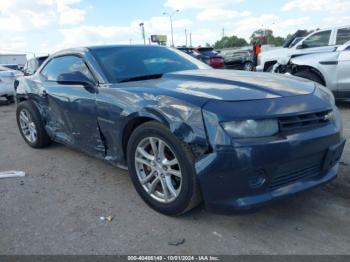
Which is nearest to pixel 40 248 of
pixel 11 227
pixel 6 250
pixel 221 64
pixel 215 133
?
pixel 6 250

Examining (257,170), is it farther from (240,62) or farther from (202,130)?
(240,62)

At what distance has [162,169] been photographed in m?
3.00

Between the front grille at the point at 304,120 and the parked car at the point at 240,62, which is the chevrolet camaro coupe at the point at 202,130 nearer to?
the front grille at the point at 304,120

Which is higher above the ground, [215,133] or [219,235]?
[215,133]

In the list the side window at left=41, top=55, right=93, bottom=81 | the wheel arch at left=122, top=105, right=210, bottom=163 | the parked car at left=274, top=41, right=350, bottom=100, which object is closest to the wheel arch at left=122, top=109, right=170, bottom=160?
the wheel arch at left=122, top=105, right=210, bottom=163

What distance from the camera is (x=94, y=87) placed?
11.7 ft

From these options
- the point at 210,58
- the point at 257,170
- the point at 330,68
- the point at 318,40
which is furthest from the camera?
the point at 210,58

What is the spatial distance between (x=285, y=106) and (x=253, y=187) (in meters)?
0.64

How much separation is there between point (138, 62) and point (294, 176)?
204 centimetres

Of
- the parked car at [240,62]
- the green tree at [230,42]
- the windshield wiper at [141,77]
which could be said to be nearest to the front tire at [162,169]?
the windshield wiper at [141,77]

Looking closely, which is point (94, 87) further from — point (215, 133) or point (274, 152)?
point (274, 152)

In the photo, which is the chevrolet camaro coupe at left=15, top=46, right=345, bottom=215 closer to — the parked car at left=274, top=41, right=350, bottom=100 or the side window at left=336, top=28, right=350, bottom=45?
the parked car at left=274, top=41, right=350, bottom=100

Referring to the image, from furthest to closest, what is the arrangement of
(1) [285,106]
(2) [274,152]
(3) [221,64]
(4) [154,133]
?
(3) [221,64], (4) [154,133], (1) [285,106], (2) [274,152]

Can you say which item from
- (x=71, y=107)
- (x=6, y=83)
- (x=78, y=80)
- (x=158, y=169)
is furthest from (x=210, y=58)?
(x=158, y=169)
